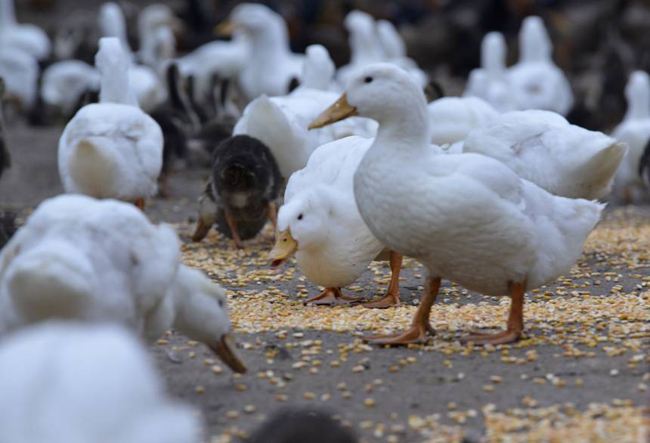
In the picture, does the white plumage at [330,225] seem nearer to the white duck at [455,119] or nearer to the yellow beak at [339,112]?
the yellow beak at [339,112]

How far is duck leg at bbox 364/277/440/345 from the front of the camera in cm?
540

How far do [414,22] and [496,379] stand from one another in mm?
17970

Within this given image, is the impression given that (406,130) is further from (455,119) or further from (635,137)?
(635,137)

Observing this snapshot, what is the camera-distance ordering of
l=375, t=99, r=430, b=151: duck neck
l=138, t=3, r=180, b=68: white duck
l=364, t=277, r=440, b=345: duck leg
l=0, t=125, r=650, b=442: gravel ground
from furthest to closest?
1. l=138, t=3, r=180, b=68: white duck
2. l=364, t=277, r=440, b=345: duck leg
3. l=375, t=99, r=430, b=151: duck neck
4. l=0, t=125, r=650, b=442: gravel ground

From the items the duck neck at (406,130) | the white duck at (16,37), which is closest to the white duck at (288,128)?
the duck neck at (406,130)

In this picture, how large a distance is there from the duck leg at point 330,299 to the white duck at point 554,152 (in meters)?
1.25

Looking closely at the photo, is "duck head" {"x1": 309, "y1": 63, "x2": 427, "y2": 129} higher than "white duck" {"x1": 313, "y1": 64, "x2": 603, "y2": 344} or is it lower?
higher

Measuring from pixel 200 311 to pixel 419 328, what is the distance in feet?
3.63

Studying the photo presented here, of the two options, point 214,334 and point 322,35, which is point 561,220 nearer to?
point 214,334

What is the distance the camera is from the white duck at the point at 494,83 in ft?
45.3

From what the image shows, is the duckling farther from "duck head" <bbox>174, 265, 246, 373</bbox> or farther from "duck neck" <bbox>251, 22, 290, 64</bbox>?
"duck neck" <bbox>251, 22, 290, 64</bbox>

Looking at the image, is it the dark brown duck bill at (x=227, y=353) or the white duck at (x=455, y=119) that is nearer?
the dark brown duck bill at (x=227, y=353)

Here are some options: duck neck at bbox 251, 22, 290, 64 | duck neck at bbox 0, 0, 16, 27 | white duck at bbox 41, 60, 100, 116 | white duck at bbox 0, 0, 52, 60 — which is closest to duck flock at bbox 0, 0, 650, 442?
duck neck at bbox 251, 22, 290, 64

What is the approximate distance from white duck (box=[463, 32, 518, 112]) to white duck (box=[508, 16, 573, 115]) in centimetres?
15
